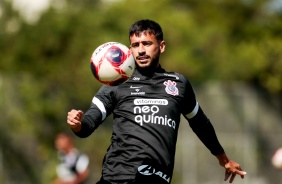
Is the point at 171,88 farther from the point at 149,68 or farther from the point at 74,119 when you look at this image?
the point at 74,119

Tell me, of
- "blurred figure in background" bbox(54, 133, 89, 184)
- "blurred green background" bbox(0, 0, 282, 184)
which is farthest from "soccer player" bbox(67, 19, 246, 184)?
"blurred green background" bbox(0, 0, 282, 184)

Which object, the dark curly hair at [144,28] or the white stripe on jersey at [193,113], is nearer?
the dark curly hair at [144,28]

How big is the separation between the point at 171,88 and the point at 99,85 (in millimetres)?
13079

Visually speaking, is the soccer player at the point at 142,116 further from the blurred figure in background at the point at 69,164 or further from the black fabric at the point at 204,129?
the blurred figure in background at the point at 69,164

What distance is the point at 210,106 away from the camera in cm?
2125

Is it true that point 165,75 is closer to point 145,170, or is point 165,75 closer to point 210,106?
point 145,170

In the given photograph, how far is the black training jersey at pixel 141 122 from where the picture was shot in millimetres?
6328

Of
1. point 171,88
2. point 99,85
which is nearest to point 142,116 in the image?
point 171,88

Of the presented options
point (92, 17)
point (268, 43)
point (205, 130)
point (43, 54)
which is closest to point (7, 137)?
point (43, 54)

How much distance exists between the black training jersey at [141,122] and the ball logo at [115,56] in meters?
0.19

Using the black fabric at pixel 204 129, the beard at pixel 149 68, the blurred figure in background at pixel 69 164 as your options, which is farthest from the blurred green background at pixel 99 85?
the beard at pixel 149 68

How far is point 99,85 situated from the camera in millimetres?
19641

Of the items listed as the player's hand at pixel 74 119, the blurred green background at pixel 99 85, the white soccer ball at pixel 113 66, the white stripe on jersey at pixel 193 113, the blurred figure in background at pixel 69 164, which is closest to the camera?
the player's hand at pixel 74 119

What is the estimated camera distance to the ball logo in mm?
6555
